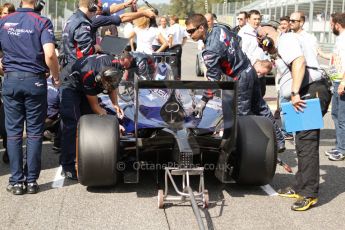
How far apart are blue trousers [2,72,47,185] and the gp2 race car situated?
46cm

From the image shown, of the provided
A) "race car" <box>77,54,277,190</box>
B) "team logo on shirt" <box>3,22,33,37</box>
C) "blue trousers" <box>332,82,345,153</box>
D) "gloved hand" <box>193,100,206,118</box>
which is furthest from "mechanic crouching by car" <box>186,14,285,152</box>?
"team logo on shirt" <box>3,22,33,37</box>

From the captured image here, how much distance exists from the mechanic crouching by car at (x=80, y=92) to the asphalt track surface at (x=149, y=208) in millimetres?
352

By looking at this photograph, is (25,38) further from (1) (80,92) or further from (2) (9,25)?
(1) (80,92)

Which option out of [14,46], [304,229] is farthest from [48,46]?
[304,229]

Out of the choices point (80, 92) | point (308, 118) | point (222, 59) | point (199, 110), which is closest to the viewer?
point (308, 118)

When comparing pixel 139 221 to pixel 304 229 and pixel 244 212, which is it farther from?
pixel 304 229

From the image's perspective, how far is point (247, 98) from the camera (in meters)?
6.96

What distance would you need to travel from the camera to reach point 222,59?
642 centimetres

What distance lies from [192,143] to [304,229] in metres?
1.28

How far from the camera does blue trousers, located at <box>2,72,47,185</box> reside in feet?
18.2

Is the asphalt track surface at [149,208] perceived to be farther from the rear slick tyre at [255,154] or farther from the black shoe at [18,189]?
the rear slick tyre at [255,154]

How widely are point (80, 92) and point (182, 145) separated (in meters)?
1.49

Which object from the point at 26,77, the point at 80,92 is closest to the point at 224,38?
the point at 80,92

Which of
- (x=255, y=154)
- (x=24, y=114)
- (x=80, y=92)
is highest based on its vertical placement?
(x=80, y=92)
